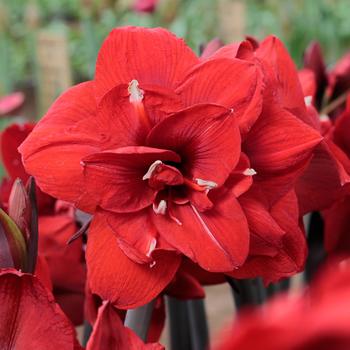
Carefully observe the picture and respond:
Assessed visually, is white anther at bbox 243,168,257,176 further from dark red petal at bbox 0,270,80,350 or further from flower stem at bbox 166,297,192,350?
flower stem at bbox 166,297,192,350

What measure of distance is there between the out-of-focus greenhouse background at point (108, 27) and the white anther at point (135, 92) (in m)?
0.60

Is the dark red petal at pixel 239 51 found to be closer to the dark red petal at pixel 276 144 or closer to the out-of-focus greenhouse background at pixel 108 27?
the dark red petal at pixel 276 144

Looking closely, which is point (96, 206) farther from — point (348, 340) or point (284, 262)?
point (348, 340)

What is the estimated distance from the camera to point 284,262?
330mm

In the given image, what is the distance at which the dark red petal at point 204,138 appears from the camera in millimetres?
299

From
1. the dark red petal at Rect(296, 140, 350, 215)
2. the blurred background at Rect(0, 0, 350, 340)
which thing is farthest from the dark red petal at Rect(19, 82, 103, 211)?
the blurred background at Rect(0, 0, 350, 340)

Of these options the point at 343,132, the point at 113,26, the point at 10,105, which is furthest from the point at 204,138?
the point at 113,26

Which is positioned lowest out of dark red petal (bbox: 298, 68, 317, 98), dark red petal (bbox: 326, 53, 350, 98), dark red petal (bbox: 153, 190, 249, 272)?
dark red petal (bbox: 326, 53, 350, 98)

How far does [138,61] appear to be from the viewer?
322mm

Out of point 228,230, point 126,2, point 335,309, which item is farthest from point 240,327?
point 126,2

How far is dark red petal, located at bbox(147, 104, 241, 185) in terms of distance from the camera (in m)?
0.30

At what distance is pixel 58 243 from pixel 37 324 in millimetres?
166

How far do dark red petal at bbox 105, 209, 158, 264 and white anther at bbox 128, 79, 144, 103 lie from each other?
0.15ft

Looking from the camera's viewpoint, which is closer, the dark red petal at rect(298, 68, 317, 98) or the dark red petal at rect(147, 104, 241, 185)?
the dark red petal at rect(147, 104, 241, 185)
